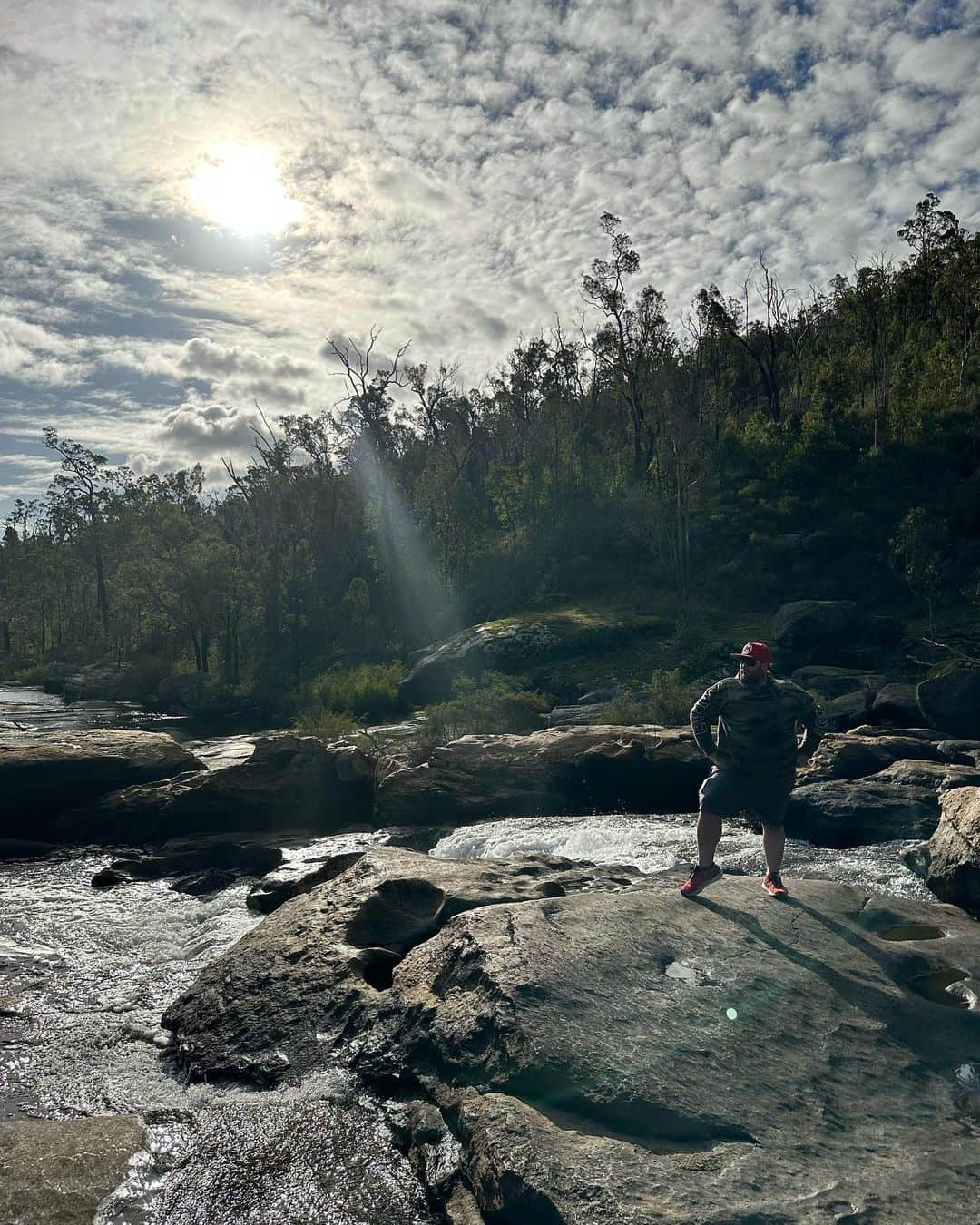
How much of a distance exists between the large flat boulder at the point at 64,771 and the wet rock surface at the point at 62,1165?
10.8m

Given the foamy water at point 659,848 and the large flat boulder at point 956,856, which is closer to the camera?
the large flat boulder at point 956,856

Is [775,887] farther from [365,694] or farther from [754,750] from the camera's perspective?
[365,694]

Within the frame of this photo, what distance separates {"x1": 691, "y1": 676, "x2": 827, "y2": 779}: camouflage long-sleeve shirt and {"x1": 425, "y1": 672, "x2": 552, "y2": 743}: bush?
13504 mm

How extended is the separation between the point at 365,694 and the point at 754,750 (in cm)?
2429

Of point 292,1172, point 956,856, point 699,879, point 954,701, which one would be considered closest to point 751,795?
point 699,879

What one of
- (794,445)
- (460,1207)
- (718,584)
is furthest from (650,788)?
(794,445)

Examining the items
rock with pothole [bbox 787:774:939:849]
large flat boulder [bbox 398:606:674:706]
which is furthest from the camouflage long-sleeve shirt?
large flat boulder [bbox 398:606:674:706]

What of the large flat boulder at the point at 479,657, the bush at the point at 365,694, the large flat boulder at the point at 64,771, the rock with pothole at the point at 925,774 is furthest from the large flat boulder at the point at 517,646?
the rock with pothole at the point at 925,774

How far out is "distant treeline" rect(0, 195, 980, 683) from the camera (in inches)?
1437

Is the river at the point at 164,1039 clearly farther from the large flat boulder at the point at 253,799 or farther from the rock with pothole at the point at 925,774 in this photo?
the rock with pothole at the point at 925,774

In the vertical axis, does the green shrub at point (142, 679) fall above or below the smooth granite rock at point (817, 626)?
below

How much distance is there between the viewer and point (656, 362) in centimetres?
5203

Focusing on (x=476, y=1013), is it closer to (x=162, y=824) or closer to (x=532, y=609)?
(x=162, y=824)

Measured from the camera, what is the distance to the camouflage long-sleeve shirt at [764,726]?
746 cm
